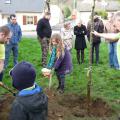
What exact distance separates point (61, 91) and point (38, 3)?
48668mm

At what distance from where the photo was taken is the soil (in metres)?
7.41

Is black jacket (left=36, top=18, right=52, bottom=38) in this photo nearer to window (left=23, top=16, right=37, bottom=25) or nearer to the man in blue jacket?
the man in blue jacket

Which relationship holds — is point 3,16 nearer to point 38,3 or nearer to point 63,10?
point 38,3

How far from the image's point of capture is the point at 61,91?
30.2 ft

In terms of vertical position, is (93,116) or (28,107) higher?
(28,107)

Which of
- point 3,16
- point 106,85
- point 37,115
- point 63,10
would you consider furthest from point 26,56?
point 63,10

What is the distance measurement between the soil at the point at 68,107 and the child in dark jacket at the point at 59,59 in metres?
0.50

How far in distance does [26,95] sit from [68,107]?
162 inches

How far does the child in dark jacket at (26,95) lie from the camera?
394 centimetres

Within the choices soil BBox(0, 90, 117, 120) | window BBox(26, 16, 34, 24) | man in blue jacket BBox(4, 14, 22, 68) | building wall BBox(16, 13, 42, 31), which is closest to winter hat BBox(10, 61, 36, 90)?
soil BBox(0, 90, 117, 120)

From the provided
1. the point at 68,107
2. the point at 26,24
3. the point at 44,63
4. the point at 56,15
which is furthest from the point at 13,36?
the point at 56,15

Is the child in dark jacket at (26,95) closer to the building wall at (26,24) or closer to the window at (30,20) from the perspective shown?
the building wall at (26,24)

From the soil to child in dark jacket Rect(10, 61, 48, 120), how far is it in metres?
3.03

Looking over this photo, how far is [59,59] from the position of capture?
8.96 m
